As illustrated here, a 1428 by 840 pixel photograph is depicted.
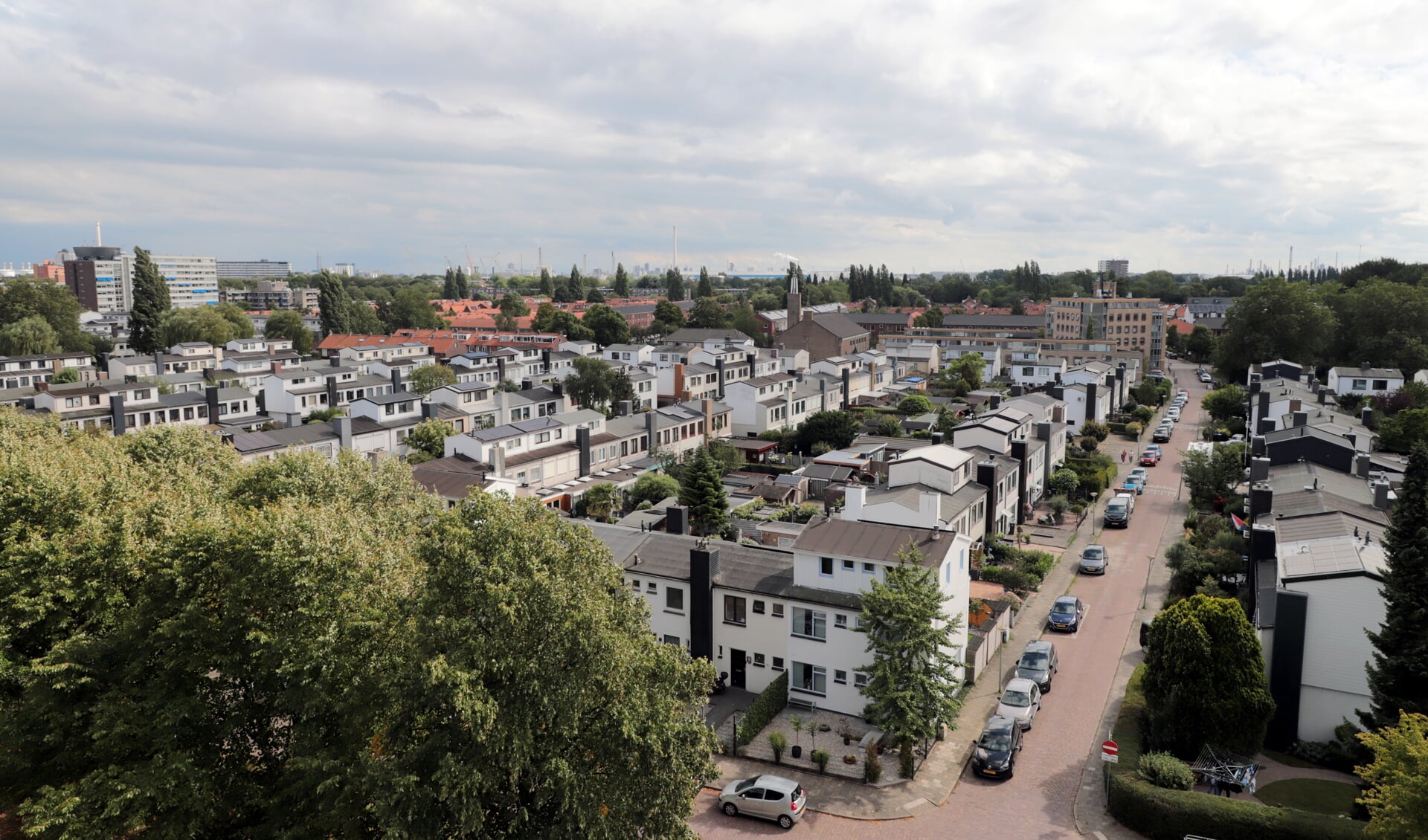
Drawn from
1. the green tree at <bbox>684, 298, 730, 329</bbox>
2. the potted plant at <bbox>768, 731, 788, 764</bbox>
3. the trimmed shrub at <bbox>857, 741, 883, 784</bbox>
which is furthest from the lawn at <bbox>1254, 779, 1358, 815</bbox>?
the green tree at <bbox>684, 298, 730, 329</bbox>

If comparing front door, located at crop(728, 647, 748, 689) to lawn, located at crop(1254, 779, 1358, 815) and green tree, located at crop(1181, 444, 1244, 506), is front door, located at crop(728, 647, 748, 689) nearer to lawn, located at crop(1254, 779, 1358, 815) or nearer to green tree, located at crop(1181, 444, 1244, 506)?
lawn, located at crop(1254, 779, 1358, 815)

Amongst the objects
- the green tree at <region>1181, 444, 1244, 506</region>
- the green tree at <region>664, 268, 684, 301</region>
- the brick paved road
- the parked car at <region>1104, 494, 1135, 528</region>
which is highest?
the green tree at <region>664, 268, 684, 301</region>

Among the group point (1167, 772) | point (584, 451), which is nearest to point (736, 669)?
point (1167, 772)

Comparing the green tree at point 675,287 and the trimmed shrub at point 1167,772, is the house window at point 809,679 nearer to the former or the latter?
the trimmed shrub at point 1167,772

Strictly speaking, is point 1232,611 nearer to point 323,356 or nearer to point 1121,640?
point 1121,640

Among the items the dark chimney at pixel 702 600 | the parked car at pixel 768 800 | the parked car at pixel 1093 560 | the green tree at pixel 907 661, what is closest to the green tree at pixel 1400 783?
the green tree at pixel 907 661

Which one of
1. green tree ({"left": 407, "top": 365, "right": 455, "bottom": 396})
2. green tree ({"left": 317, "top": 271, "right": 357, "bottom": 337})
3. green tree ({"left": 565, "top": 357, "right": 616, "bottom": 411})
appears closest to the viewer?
green tree ({"left": 565, "top": 357, "right": 616, "bottom": 411})
